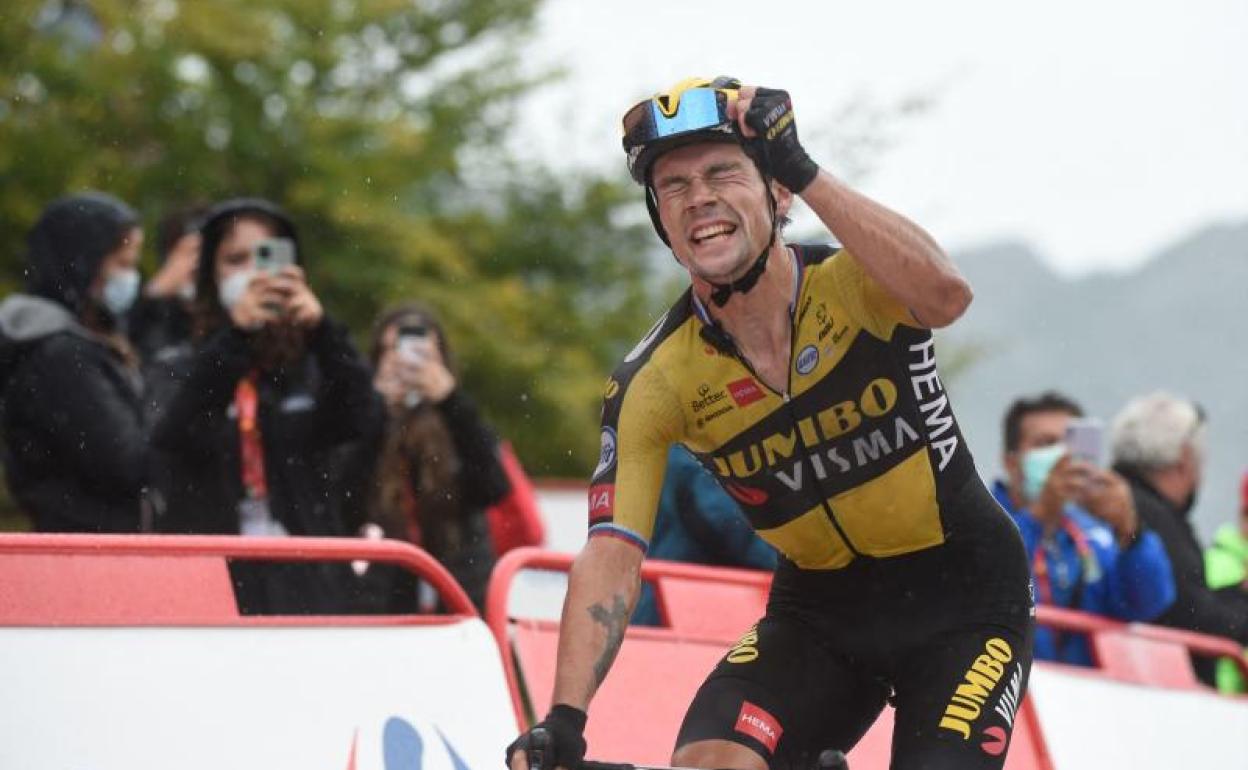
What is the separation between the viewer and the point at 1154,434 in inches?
335

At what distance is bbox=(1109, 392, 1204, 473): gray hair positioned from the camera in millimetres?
8492

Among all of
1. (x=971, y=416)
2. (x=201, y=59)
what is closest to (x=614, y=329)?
(x=201, y=59)

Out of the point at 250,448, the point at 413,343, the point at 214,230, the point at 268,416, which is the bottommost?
the point at 250,448

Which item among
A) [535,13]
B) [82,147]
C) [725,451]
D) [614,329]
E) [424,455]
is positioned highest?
[535,13]

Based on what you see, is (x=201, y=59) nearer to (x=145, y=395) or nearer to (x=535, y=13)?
(x=535, y=13)

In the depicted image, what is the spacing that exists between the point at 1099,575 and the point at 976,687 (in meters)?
3.80

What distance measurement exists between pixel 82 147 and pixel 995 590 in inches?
487

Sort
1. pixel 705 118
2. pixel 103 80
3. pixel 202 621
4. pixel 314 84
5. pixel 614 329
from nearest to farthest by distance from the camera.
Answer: pixel 705 118, pixel 202 621, pixel 103 80, pixel 314 84, pixel 614 329

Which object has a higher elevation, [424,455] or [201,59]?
[201,59]

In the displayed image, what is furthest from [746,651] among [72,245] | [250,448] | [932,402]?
[72,245]

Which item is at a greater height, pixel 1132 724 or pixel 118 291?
pixel 118 291

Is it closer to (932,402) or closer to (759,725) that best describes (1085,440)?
(932,402)

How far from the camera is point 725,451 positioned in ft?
14.8

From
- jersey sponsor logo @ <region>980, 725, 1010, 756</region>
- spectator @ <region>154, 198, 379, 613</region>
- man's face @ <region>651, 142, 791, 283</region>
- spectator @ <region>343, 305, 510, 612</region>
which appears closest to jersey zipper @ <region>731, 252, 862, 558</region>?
man's face @ <region>651, 142, 791, 283</region>
